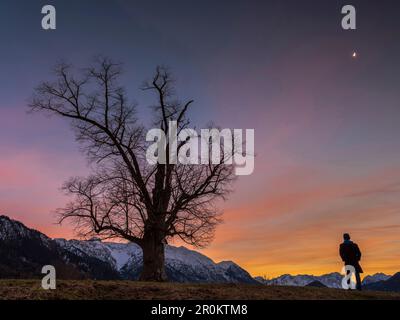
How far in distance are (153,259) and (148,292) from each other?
12055 millimetres

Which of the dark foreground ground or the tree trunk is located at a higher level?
the tree trunk

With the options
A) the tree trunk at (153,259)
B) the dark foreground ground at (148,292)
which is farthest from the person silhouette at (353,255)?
the tree trunk at (153,259)

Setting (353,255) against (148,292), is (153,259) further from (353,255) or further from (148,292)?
(353,255)

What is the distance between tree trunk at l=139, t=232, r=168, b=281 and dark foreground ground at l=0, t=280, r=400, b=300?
892 centimetres

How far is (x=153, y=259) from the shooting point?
112 feet

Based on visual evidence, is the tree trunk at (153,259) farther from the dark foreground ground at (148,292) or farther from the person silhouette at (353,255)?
the person silhouette at (353,255)

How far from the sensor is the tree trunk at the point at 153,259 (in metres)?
33.6

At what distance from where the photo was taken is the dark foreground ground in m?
20.1

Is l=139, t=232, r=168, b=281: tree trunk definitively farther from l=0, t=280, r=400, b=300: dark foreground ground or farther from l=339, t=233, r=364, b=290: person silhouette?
l=339, t=233, r=364, b=290: person silhouette

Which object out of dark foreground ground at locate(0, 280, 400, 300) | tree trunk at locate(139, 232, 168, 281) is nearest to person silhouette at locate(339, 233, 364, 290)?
dark foreground ground at locate(0, 280, 400, 300)
